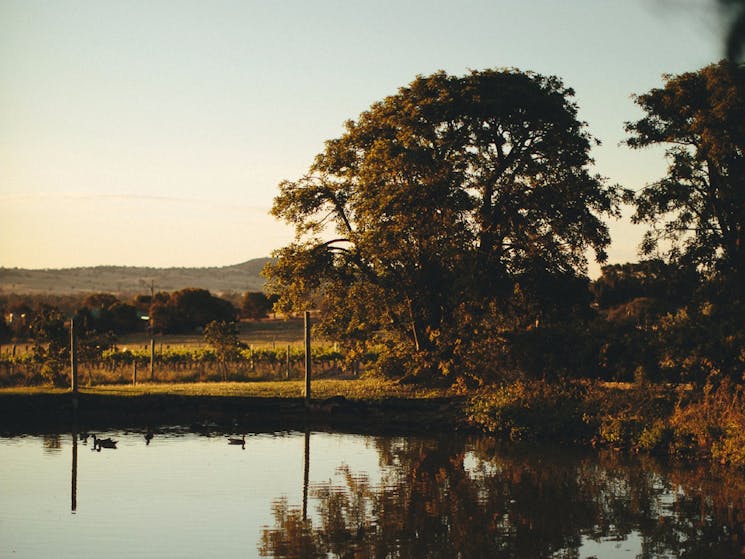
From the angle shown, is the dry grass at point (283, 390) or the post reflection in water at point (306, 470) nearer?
the post reflection in water at point (306, 470)

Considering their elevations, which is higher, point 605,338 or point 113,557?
point 605,338

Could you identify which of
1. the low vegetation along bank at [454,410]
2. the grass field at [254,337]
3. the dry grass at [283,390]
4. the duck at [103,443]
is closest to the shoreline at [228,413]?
the low vegetation along bank at [454,410]

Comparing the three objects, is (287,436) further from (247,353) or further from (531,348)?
(247,353)

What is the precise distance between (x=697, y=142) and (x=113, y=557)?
3034 cm

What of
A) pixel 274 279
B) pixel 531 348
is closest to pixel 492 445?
pixel 531 348

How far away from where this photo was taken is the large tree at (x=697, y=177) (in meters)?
39.2


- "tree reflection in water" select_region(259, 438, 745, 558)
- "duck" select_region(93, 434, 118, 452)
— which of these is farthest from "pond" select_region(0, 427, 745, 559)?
"duck" select_region(93, 434, 118, 452)

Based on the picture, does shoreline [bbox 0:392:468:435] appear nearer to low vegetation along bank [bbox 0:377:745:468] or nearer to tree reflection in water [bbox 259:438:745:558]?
low vegetation along bank [bbox 0:377:745:468]

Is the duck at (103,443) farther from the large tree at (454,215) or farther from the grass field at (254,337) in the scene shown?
the grass field at (254,337)

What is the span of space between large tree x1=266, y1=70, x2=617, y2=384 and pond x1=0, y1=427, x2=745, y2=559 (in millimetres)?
9637

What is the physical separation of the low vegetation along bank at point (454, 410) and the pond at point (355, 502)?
1367 millimetres

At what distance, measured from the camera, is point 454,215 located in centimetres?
3831

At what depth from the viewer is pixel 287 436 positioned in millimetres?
32344

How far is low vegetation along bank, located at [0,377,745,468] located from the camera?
27.9 m
